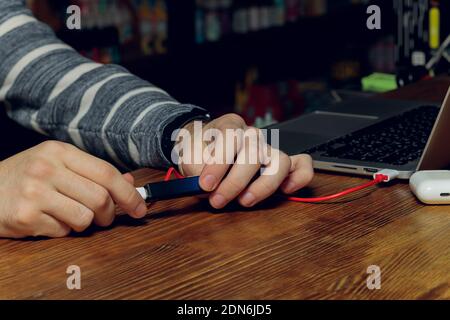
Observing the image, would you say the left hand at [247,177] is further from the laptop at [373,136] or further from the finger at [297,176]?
the laptop at [373,136]

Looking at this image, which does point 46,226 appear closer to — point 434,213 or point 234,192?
point 234,192

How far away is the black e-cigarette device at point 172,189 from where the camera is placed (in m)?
0.90

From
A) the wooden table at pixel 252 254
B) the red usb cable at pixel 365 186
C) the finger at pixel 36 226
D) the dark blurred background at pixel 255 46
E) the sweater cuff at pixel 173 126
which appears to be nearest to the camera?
the wooden table at pixel 252 254

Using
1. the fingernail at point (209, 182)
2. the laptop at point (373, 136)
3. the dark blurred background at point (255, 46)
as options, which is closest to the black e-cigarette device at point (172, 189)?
the fingernail at point (209, 182)

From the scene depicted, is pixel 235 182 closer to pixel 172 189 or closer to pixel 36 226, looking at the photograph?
pixel 172 189

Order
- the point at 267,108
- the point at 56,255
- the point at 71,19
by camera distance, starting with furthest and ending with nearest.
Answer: the point at 267,108 → the point at 71,19 → the point at 56,255

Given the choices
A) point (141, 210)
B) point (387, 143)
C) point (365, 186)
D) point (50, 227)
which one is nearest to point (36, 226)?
point (50, 227)

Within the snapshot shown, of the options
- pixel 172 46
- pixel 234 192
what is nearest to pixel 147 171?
pixel 234 192

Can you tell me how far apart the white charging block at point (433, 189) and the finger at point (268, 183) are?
0.16 meters

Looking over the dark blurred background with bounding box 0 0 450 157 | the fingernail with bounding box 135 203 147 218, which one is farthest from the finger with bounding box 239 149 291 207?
the dark blurred background with bounding box 0 0 450 157

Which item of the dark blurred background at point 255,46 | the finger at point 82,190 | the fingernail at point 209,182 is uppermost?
the finger at point 82,190

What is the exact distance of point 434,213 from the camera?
0.90 m
